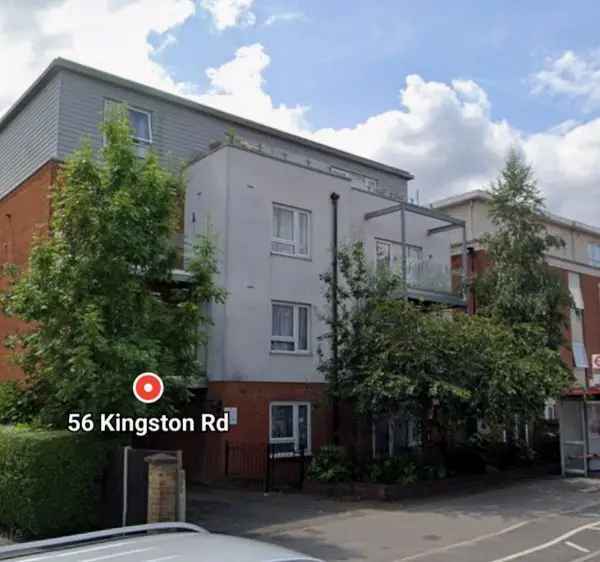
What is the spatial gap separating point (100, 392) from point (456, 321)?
29.9ft

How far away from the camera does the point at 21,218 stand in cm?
2056

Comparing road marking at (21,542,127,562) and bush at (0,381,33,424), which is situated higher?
bush at (0,381,33,424)

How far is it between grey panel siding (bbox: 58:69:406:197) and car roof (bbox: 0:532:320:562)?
1463 centimetres

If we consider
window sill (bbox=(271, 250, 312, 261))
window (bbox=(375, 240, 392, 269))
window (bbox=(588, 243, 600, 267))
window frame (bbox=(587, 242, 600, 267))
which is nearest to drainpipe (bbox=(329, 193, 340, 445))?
window sill (bbox=(271, 250, 312, 261))

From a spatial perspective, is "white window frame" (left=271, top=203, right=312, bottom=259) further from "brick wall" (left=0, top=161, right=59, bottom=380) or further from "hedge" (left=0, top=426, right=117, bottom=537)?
"hedge" (left=0, top=426, right=117, bottom=537)

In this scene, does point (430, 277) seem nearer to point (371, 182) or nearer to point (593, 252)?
point (371, 182)

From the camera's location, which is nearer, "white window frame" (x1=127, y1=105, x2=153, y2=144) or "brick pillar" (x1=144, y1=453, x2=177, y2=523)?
"brick pillar" (x1=144, y1=453, x2=177, y2=523)

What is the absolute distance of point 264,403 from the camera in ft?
60.5

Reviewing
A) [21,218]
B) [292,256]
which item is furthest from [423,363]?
[21,218]

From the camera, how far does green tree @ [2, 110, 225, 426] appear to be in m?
10.6

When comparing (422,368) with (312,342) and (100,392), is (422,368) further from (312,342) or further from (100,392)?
(100,392)

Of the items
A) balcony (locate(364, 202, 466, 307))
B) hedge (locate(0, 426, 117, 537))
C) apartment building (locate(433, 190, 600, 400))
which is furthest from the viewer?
apartment building (locate(433, 190, 600, 400))

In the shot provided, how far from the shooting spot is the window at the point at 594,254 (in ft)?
133

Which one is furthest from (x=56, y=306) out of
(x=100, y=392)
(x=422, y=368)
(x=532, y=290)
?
(x=532, y=290)
